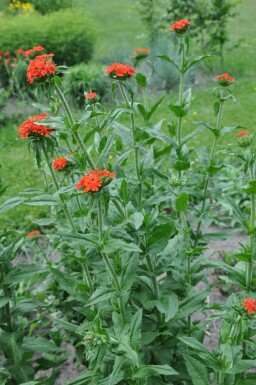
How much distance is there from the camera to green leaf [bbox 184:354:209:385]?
6.22 ft

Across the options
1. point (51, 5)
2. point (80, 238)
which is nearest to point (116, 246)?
point (80, 238)

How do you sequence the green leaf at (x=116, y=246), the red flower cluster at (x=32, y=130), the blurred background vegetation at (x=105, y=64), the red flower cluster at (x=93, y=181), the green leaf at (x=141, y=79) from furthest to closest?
the blurred background vegetation at (x=105, y=64)
the green leaf at (x=141, y=79)
the red flower cluster at (x=32, y=130)
the green leaf at (x=116, y=246)
the red flower cluster at (x=93, y=181)

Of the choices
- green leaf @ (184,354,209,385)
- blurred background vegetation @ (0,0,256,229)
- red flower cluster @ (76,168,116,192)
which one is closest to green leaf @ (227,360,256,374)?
green leaf @ (184,354,209,385)

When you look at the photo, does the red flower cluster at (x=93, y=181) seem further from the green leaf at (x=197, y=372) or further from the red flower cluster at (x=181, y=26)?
the red flower cluster at (x=181, y=26)

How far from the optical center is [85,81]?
7094mm

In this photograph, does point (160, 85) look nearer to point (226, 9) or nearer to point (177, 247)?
point (226, 9)

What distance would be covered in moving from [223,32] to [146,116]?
18.4 feet

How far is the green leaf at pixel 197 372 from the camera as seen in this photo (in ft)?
6.22

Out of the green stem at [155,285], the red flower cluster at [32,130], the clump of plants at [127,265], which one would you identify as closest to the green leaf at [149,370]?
the clump of plants at [127,265]

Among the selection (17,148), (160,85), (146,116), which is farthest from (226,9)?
(146,116)

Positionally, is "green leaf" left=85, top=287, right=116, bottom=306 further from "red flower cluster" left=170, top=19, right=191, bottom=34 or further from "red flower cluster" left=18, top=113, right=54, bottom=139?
"red flower cluster" left=170, top=19, right=191, bottom=34

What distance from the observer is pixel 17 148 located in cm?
620

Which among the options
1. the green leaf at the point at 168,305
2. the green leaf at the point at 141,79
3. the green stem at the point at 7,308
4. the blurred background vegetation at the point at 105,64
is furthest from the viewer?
the blurred background vegetation at the point at 105,64

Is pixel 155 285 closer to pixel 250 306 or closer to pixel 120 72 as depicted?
pixel 250 306
